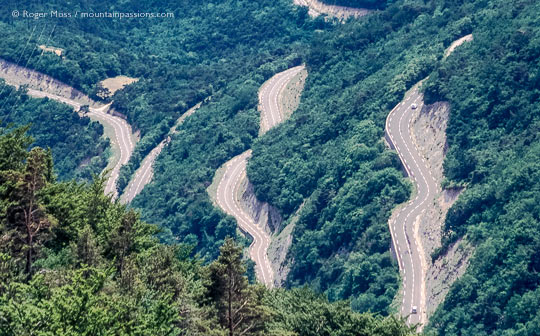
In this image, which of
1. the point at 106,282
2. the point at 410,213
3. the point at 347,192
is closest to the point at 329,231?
the point at 347,192

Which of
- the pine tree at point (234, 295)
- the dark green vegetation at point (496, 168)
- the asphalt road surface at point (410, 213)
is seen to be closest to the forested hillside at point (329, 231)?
the pine tree at point (234, 295)

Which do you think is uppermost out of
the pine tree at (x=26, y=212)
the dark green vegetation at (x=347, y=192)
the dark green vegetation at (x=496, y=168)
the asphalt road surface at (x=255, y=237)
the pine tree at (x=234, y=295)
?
the pine tree at (x=26, y=212)

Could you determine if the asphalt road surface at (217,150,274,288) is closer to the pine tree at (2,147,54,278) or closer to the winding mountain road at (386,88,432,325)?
the winding mountain road at (386,88,432,325)

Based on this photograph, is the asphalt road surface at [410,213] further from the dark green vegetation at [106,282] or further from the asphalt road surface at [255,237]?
the dark green vegetation at [106,282]

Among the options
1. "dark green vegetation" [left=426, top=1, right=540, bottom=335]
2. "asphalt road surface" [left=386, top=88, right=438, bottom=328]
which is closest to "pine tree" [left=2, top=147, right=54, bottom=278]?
"dark green vegetation" [left=426, top=1, right=540, bottom=335]

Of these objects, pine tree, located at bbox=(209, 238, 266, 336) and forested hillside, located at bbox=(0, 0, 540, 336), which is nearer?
forested hillside, located at bbox=(0, 0, 540, 336)

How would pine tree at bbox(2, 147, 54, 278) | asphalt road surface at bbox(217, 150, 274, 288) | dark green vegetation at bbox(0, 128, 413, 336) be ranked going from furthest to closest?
asphalt road surface at bbox(217, 150, 274, 288), pine tree at bbox(2, 147, 54, 278), dark green vegetation at bbox(0, 128, 413, 336)

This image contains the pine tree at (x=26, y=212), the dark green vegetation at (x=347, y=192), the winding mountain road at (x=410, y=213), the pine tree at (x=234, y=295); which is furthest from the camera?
the dark green vegetation at (x=347, y=192)
